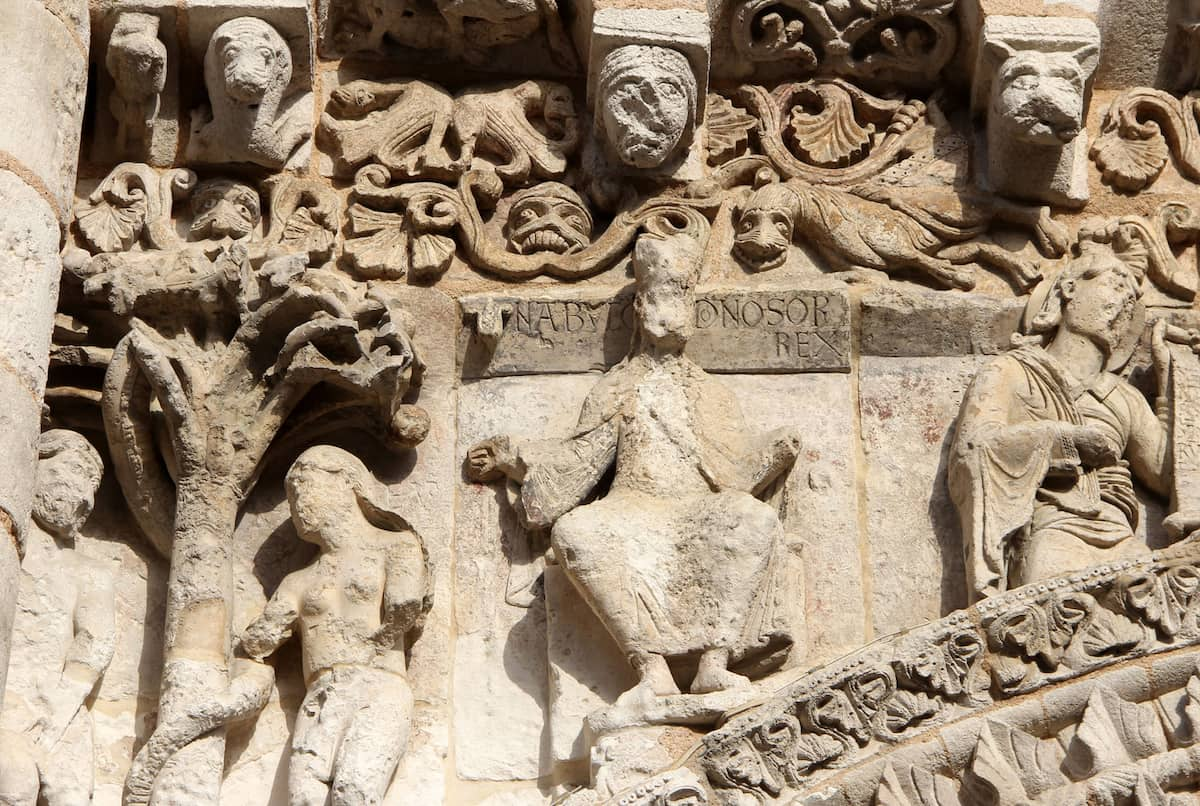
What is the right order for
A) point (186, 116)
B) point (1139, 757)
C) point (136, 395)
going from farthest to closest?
point (186, 116), point (136, 395), point (1139, 757)

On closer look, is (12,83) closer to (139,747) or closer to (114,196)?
(114,196)

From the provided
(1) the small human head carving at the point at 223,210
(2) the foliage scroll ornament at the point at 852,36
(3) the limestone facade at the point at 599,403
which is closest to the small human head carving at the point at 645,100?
(3) the limestone facade at the point at 599,403

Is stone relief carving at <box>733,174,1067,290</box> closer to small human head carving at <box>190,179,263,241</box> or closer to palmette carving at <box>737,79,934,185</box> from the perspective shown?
palmette carving at <box>737,79,934,185</box>

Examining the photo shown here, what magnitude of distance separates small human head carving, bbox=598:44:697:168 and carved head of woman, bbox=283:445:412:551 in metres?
1.21

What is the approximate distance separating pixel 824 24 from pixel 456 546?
74.3 inches

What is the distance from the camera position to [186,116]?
308 inches

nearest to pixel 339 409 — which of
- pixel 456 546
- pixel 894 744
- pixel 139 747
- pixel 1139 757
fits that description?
pixel 456 546

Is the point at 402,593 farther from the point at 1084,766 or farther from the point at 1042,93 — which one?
the point at 1042,93

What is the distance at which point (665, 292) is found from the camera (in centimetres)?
739

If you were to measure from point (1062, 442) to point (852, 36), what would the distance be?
151 cm

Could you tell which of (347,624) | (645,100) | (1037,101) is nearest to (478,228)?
(645,100)

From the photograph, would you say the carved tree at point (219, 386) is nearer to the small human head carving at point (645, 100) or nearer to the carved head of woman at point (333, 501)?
the carved head of woman at point (333, 501)

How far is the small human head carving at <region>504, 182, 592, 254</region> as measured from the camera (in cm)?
771

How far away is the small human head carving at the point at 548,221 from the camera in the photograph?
771 cm
